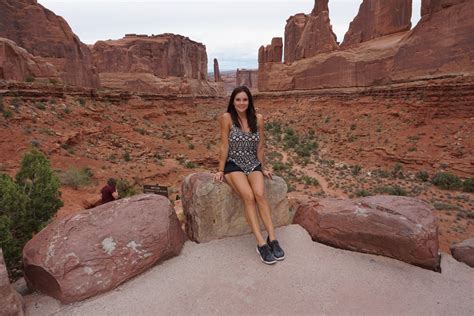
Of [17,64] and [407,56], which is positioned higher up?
[407,56]

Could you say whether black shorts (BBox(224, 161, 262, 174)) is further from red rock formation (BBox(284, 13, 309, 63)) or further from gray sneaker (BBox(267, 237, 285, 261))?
red rock formation (BBox(284, 13, 309, 63))

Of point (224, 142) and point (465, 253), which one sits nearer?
point (465, 253)

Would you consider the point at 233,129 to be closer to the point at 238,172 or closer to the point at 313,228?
the point at 238,172

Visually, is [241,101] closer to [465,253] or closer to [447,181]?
[465,253]

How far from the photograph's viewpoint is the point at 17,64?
2055 cm

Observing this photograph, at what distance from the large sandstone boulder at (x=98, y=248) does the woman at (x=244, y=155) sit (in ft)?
3.62

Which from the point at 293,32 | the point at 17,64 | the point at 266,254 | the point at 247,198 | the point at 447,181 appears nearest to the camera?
the point at 266,254

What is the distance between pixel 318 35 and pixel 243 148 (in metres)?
41.8

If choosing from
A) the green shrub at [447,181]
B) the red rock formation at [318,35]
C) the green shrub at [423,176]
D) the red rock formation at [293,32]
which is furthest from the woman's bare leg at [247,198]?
the red rock formation at [293,32]

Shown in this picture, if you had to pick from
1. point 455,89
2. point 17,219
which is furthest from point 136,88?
point 17,219

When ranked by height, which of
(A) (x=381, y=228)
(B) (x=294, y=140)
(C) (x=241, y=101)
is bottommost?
(B) (x=294, y=140)

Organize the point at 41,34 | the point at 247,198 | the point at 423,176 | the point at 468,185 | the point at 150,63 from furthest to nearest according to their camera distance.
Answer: the point at 150,63, the point at 41,34, the point at 423,176, the point at 468,185, the point at 247,198

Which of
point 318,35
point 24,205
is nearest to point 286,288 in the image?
point 24,205

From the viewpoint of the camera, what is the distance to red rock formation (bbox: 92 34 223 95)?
2226 inches
